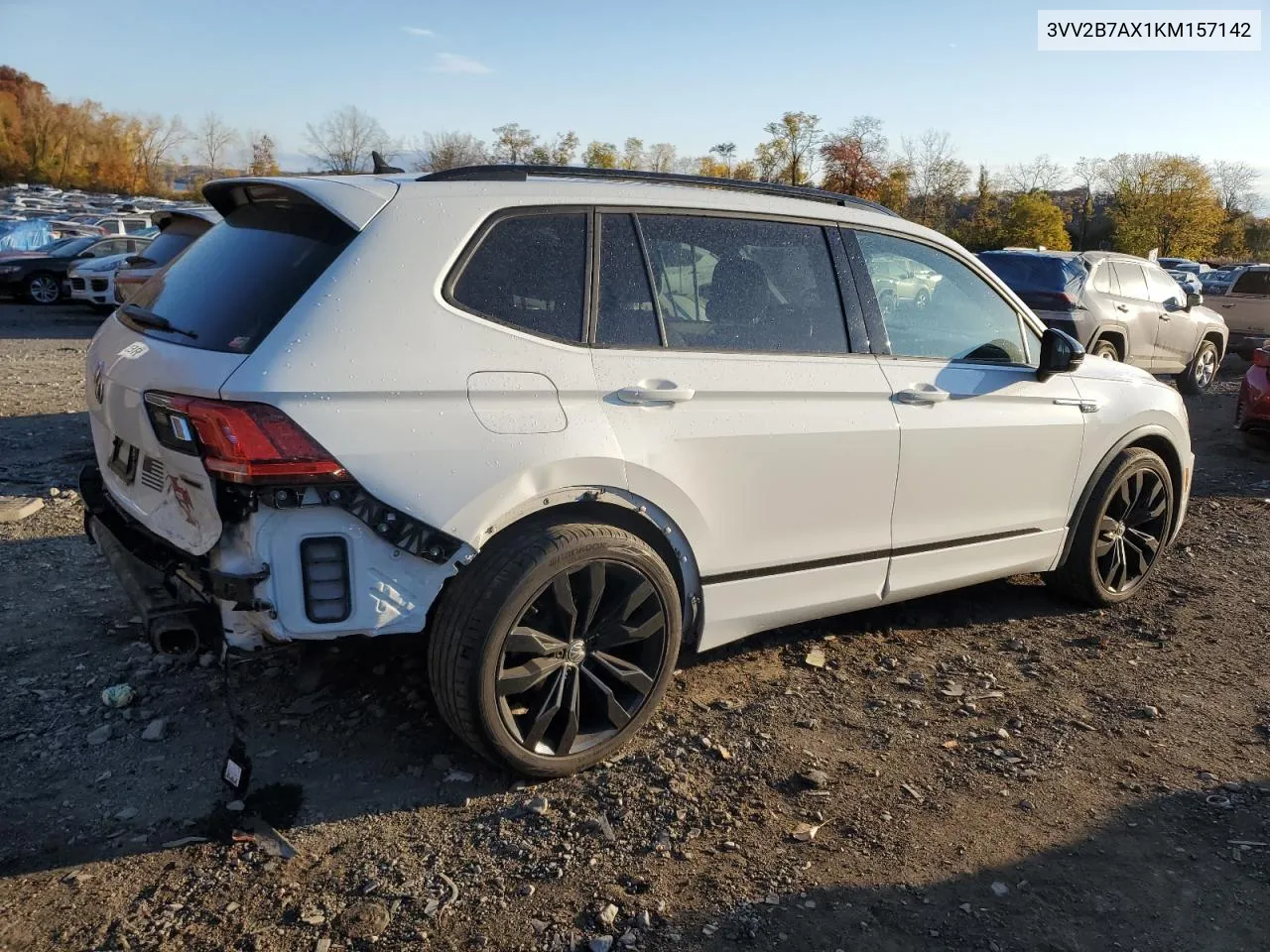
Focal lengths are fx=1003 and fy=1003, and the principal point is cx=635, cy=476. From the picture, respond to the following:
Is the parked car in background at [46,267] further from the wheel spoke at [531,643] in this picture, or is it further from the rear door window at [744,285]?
the wheel spoke at [531,643]

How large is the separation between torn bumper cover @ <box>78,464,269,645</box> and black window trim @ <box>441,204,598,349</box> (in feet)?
3.15

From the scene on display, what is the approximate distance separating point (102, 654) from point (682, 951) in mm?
2757

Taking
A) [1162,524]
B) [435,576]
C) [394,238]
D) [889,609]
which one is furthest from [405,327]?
[1162,524]

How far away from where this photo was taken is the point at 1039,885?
113 inches

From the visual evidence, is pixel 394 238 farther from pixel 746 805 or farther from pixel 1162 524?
pixel 1162 524

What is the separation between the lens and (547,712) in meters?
3.18

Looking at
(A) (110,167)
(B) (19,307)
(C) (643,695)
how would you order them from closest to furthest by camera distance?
(C) (643,695)
(B) (19,307)
(A) (110,167)

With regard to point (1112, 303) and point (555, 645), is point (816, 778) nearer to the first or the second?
point (555, 645)

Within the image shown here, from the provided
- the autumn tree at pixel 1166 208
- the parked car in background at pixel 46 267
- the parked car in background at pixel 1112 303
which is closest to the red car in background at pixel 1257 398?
the parked car in background at pixel 1112 303

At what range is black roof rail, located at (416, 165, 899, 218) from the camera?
3267 mm

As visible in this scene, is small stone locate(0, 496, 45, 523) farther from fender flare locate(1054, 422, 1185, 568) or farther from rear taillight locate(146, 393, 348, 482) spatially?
fender flare locate(1054, 422, 1185, 568)

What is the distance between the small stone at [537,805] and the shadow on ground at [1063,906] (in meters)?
0.63

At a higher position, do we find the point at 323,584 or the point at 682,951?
the point at 323,584

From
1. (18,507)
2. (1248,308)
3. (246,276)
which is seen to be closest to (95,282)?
(18,507)
